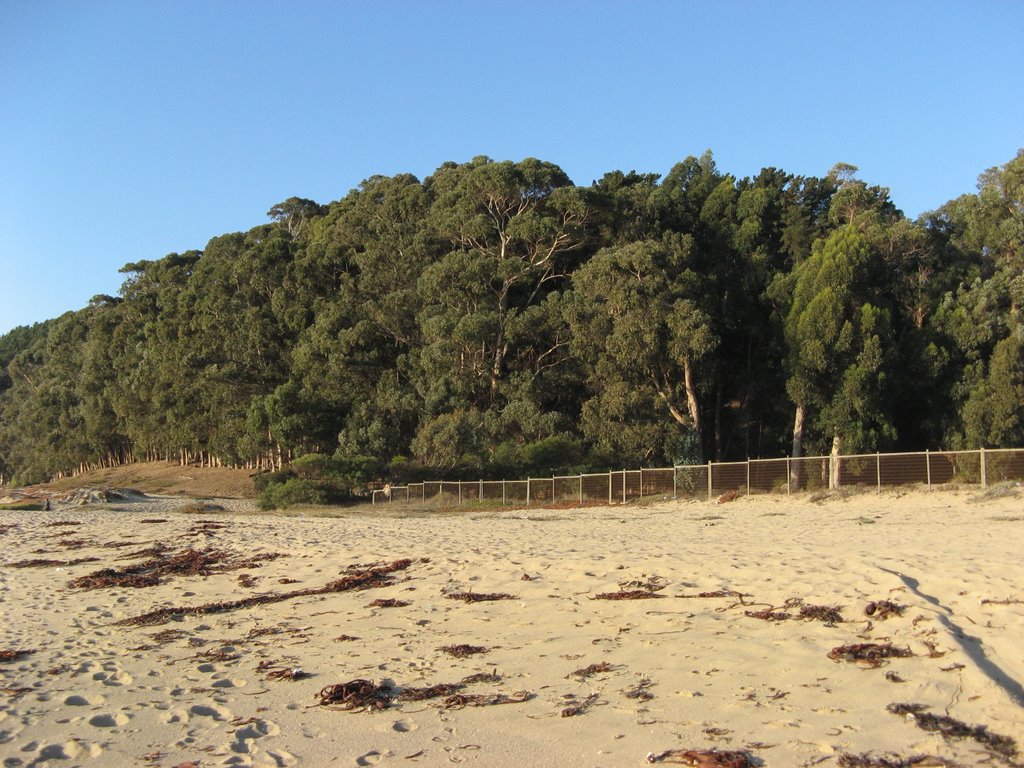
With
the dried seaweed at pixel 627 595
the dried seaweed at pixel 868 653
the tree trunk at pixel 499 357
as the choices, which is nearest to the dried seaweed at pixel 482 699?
the dried seaweed at pixel 868 653

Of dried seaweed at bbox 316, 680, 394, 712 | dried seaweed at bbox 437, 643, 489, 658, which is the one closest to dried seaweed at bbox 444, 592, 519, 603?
dried seaweed at bbox 437, 643, 489, 658

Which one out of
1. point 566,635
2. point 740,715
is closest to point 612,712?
point 740,715

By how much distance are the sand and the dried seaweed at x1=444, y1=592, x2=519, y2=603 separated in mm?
102

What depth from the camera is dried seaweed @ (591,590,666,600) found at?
9086mm

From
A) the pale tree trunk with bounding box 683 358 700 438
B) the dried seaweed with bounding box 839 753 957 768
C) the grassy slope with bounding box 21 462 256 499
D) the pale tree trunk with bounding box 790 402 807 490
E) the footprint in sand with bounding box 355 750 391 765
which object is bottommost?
the grassy slope with bounding box 21 462 256 499

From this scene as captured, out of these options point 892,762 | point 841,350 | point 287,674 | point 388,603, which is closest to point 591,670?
point 892,762

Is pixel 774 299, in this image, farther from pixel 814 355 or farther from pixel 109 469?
pixel 109 469

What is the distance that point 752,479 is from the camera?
25.6 meters

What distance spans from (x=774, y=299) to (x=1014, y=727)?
39.3m

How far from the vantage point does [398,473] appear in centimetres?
4188

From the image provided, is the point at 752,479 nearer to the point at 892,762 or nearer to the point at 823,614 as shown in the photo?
the point at 823,614

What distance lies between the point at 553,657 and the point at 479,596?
2.63 metres

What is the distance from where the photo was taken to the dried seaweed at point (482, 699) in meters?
6.49

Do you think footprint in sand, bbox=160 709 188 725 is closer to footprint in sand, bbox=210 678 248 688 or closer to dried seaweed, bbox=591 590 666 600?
footprint in sand, bbox=210 678 248 688
